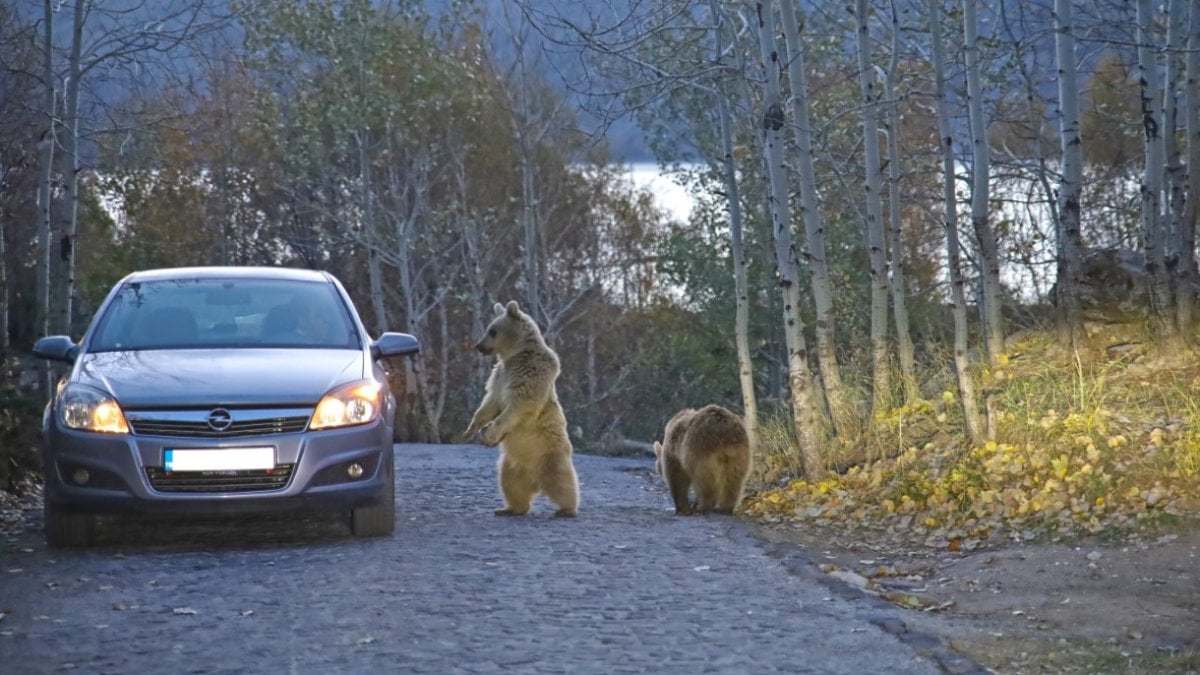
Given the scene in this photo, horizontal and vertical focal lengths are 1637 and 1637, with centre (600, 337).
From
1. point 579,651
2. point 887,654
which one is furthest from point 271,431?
point 887,654

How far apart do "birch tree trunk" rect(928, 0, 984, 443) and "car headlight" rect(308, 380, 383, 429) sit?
17.5 ft

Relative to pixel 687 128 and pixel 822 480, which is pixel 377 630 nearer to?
pixel 822 480

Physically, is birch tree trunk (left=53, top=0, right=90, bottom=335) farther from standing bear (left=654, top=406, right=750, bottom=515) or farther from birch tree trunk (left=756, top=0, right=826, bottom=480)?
standing bear (left=654, top=406, right=750, bottom=515)

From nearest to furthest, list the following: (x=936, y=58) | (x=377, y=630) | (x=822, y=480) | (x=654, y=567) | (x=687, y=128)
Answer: (x=377, y=630), (x=654, y=567), (x=822, y=480), (x=936, y=58), (x=687, y=128)

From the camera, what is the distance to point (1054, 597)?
9.02 metres

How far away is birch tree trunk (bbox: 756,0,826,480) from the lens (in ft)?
49.1

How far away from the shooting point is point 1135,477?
11656mm

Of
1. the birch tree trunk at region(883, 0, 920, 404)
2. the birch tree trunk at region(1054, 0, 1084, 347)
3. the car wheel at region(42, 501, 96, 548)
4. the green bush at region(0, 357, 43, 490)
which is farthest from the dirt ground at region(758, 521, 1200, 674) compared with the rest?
the green bush at region(0, 357, 43, 490)

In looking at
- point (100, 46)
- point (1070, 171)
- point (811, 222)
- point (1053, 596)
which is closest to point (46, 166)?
point (100, 46)

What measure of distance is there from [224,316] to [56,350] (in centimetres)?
128

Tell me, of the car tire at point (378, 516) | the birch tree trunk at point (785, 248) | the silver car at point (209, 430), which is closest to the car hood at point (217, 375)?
the silver car at point (209, 430)

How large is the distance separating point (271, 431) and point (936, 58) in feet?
30.0

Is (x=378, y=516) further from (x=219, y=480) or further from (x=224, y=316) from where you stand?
(x=224, y=316)

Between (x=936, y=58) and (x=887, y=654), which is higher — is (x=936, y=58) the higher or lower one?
the higher one
